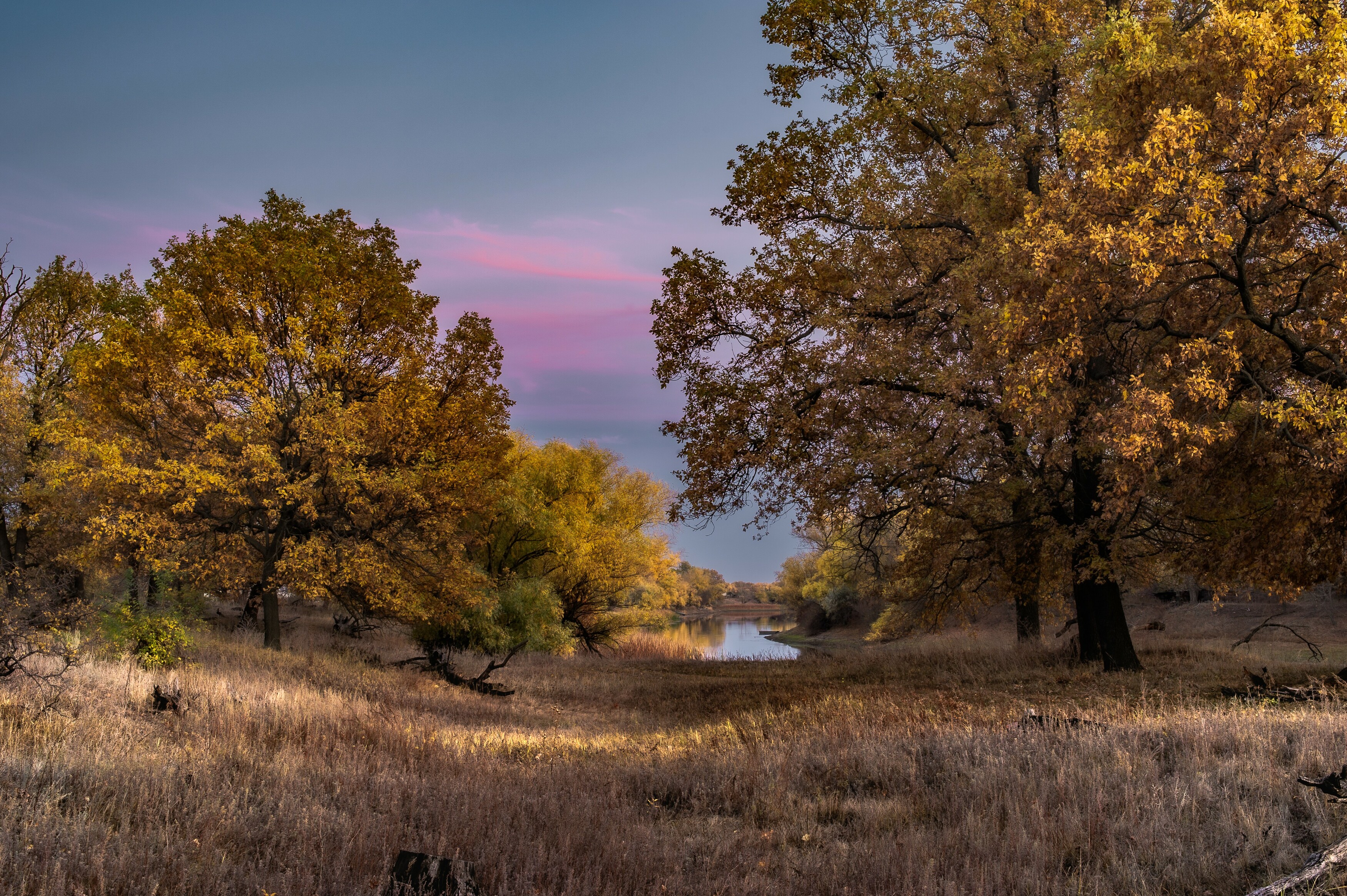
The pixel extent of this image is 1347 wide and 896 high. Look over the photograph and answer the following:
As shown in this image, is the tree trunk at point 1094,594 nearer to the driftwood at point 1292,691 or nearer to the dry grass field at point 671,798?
the driftwood at point 1292,691

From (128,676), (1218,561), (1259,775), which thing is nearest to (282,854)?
(1259,775)

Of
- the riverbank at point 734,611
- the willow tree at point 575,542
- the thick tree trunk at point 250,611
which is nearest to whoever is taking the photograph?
the thick tree trunk at point 250,611

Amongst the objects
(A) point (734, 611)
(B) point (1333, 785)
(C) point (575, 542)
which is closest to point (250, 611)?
(C) point (575, 542)

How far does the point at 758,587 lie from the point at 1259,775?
495 feet

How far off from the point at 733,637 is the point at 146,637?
5564cm

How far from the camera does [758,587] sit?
505ft

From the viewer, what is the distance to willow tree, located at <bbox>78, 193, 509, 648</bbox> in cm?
1590

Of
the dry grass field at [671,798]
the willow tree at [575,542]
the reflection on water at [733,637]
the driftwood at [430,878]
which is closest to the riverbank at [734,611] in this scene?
the reflection on water at [733,637]

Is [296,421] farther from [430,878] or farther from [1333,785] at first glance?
[1333,785]

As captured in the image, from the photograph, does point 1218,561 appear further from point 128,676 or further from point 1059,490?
point 128,676

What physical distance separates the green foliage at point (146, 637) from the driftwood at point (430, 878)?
1016 centimetres

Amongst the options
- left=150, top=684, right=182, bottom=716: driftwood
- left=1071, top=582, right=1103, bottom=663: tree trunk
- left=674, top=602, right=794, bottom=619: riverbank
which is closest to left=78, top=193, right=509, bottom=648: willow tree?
left=150, top=684, right=182, bottom=716: driftwood

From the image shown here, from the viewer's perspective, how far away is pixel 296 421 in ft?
52.9

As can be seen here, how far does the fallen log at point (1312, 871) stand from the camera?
13.0ft
